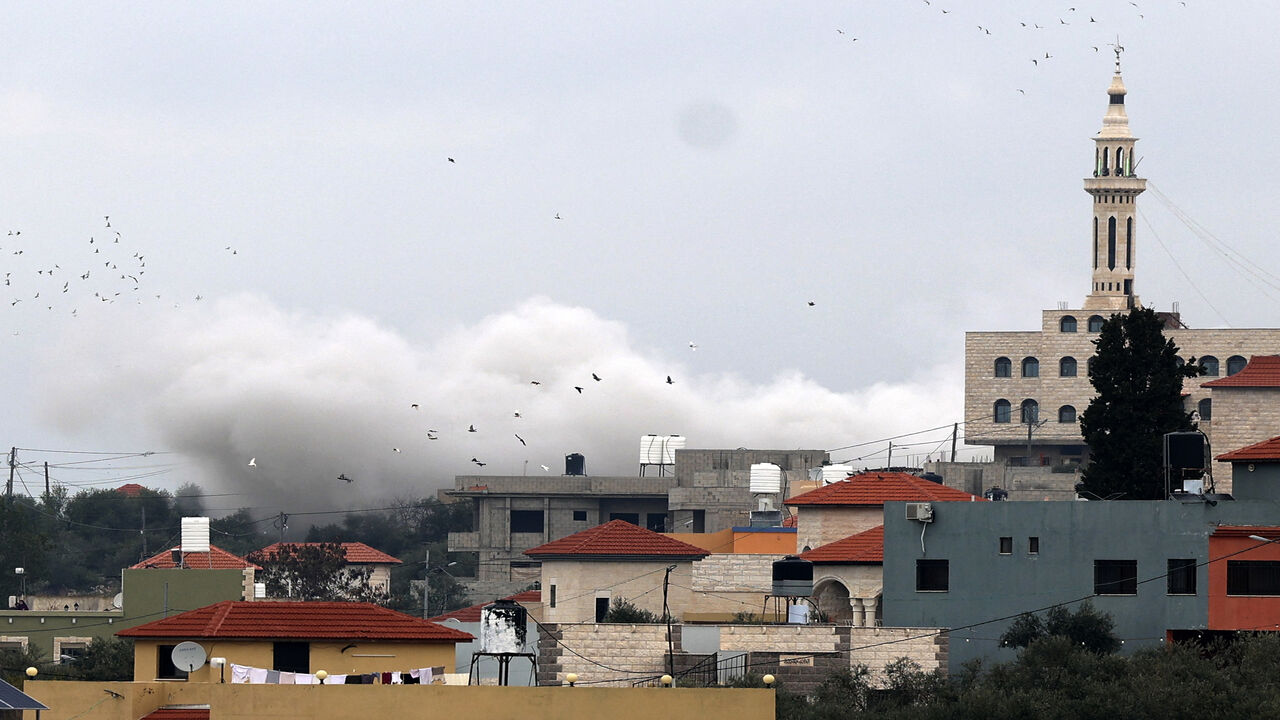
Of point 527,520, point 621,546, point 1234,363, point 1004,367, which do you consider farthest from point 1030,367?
point 621,546

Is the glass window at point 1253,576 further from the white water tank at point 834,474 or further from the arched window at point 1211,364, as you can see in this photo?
the arched window at point 1211,364

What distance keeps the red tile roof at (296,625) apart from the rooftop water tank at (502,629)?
10.5 m

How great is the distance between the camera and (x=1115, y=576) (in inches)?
2950

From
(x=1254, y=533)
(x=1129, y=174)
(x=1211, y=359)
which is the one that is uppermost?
(x=1129, y=174)

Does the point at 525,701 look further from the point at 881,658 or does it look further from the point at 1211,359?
the point at 1211,359

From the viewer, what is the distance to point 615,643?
7369 cm

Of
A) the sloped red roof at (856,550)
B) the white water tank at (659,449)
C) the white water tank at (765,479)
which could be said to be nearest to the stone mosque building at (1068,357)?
the white water tank at (659,449)

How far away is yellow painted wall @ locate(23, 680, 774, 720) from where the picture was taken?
4547cm

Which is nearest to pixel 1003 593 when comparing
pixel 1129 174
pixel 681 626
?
pixel 681 626

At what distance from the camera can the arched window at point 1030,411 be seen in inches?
7564

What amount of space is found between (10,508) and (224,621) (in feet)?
379

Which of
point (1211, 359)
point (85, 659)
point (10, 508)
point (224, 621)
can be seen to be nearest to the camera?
point (224, 621)

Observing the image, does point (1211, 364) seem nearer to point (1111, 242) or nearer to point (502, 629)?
point (1111, 242)

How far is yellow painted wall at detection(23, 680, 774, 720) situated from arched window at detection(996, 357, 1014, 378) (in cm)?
15055
